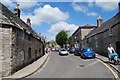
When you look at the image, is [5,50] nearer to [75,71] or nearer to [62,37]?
[75,71]

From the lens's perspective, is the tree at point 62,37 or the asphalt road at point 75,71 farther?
the tree at point 62,37

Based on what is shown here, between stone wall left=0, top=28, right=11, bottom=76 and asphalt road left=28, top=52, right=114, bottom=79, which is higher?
stone wall left=0, top=28, right=11, bottom=76

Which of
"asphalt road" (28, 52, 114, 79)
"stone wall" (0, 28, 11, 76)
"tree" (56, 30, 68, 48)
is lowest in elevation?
"asphalt road" (28, 52, 114, 79)

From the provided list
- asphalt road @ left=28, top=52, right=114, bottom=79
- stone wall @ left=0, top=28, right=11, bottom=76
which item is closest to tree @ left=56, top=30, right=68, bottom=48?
asphalt road @ left=28, top=52, right=114, bottom=79

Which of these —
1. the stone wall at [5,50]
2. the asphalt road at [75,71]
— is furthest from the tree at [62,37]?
the stone wall at [5,50]

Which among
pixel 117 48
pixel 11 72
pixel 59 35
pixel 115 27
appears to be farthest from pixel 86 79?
pixel 59 35

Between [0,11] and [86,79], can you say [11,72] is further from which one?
[86,79]

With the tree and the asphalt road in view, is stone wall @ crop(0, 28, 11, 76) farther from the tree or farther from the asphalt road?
the tree

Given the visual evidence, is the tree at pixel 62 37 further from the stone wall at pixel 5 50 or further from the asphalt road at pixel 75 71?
the stone wall at pixel 5 50

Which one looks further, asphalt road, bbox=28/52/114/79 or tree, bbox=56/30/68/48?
tree, bbox=56/30/68/48

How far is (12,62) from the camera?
908cm

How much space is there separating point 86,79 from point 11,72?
522cm

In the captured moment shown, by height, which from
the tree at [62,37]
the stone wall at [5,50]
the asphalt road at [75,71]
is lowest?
the asphalt road at [75,71]

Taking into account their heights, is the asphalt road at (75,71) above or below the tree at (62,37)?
below
